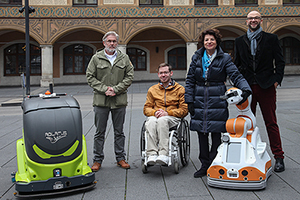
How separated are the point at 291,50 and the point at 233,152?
79.5ft

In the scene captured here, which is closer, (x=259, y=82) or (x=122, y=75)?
(x=259, y=82)

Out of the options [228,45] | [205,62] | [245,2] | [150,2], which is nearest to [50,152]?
[205,62]

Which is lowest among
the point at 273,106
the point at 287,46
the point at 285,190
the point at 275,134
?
the point at 285,190

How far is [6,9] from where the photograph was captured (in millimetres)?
20891

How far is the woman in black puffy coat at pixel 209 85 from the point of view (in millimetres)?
4199

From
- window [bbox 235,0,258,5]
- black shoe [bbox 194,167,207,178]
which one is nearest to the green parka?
black shoe [bbox 194,167,207,178]

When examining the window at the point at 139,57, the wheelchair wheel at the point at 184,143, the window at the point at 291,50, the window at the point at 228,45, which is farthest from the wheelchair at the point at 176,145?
the window at the point at 291,50

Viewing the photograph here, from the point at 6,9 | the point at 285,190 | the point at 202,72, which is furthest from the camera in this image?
the point at 6,9

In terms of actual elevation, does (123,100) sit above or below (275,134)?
Result: above

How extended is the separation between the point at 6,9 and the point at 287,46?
1900cm

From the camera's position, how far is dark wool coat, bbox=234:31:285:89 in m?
4.39

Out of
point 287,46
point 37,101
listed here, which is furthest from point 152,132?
point 287,46

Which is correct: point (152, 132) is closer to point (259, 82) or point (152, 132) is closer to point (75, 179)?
point (75, 179)

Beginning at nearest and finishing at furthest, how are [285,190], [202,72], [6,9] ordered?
[285,190] → [202,72] → [6,9]
